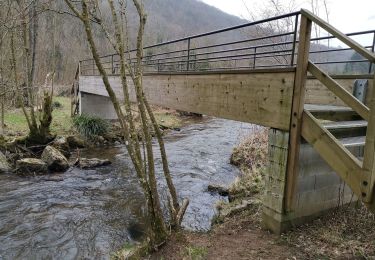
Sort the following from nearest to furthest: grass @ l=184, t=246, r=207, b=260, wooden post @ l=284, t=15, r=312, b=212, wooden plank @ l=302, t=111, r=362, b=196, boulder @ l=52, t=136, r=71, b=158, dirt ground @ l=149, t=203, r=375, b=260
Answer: wooden plank @ l=302, t=111, r=362, b=196, dirt ground @ l=149, t=203, r=375, b=260, wooden post @ l=284, t=15, r=312, b=212, grass @ l=184, t=246, r=207, b=260, boulder @ l=52, t=136, r=71, b=158

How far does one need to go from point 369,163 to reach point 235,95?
8.76ft

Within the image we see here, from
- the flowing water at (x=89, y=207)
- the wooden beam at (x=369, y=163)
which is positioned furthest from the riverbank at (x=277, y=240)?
the flowing water at (x=89, y=207)

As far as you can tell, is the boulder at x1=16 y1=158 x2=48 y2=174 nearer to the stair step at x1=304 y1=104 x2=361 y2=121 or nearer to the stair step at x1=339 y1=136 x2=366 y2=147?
the stair step at x1=304 y1=104 x2=361 y2=121

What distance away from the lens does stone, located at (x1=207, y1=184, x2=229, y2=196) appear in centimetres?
788

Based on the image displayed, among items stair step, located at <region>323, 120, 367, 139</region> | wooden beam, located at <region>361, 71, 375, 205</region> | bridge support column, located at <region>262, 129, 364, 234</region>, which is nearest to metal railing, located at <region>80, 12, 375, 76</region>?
stair step, located at <region>323, 120, 367, 139</region>

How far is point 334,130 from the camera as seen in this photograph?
13.7ft

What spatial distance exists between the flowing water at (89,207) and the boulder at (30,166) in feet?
1.40

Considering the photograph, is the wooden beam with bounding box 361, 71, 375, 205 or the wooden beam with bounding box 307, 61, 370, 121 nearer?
the wooden beam with bounding box 361, 71, 375, 205

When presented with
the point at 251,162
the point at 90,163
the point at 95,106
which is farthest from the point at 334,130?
the point at 95,106

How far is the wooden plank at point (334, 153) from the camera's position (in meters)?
3.17

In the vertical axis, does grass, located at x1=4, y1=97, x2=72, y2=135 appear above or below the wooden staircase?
below

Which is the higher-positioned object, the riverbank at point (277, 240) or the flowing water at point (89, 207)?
the riverbank at point (277, 240)

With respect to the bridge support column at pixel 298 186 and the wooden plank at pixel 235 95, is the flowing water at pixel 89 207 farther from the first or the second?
the wooden plank at pixel 235 95

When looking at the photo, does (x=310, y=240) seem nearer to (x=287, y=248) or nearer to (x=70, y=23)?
(x=287, y=248)
